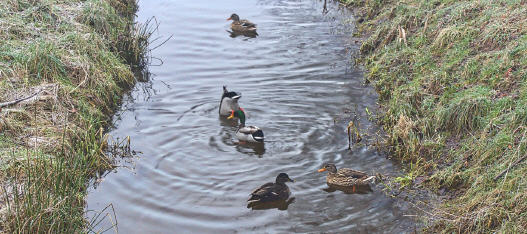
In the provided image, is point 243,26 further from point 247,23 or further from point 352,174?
point 352,174

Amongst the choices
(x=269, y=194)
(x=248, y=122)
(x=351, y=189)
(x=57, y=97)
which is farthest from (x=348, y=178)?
(x=57, y=97)

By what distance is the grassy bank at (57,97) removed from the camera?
247 inches

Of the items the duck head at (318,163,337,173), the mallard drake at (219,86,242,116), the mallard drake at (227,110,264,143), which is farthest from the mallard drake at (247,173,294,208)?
the mallard drake at (219,86,242,116)

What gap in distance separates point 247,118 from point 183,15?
6.97 metres

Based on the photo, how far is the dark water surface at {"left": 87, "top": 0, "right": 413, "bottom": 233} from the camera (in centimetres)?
777

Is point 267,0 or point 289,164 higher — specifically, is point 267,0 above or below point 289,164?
above

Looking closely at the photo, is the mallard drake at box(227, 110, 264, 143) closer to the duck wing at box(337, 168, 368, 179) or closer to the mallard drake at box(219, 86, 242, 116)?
the mallard drake at box(219, 86, 242, 116)

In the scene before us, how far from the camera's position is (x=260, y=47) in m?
14.6

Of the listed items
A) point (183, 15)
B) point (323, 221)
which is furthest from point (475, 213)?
point (183, 15)

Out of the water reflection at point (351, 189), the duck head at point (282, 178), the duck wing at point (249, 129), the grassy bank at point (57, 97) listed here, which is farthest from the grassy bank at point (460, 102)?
the grassy bank at point (57, 97)

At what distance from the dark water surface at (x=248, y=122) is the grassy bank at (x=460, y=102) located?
0.57 meters

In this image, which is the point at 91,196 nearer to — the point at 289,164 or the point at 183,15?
the point at 289,164

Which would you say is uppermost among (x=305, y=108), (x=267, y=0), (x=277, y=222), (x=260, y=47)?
(x=267, y=0)

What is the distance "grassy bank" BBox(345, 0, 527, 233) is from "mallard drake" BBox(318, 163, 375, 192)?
2.34 ft
